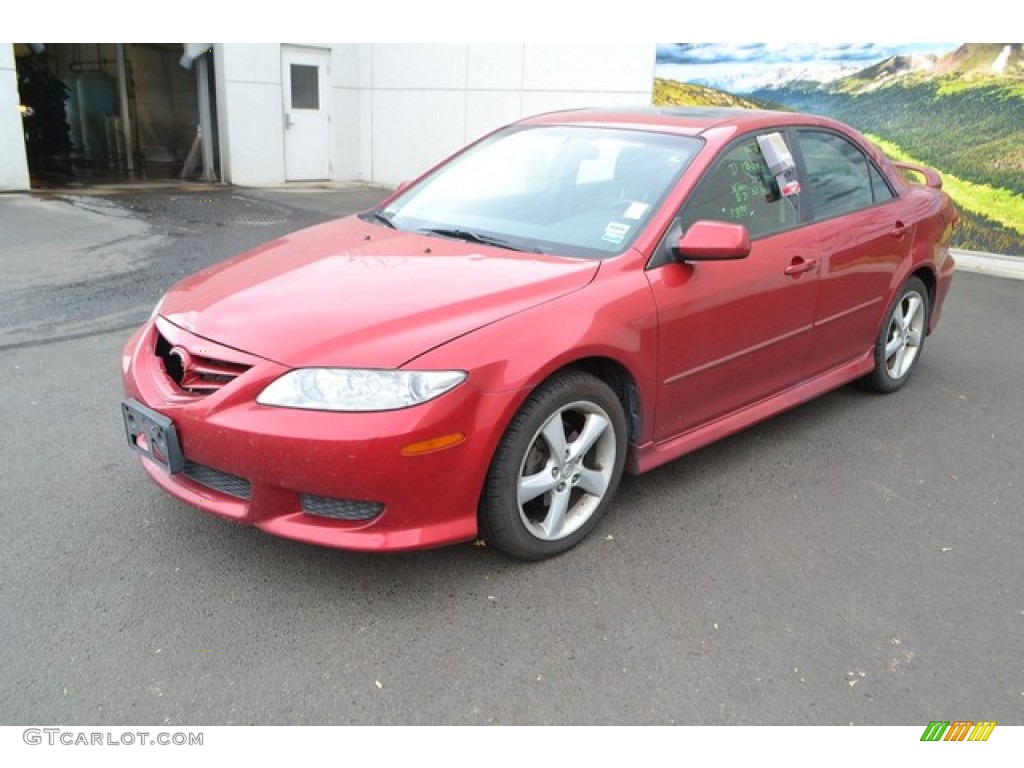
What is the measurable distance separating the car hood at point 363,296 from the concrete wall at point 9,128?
32.1ft

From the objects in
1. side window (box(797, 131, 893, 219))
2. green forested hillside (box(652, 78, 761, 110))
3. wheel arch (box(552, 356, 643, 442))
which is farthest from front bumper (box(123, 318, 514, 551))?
green forested hillside (box(652, 78, 761, 110))

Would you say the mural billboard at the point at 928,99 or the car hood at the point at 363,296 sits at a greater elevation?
the mural billboard at the point at 928,99

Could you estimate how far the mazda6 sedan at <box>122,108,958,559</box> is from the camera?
2.76 m

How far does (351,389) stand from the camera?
8.98 feet

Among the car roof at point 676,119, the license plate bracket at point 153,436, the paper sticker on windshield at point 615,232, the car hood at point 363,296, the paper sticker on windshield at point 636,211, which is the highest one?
the car roof at point 676,119

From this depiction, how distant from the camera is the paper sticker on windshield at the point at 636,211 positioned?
355cm

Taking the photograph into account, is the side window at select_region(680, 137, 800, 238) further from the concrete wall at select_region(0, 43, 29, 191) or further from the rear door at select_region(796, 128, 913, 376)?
the concrete wall at select_region(0, 43, 29, 191)

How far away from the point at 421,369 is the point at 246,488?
0.71 m

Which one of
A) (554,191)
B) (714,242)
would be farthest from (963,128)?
(714,242)

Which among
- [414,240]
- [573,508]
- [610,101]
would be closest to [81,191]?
[610,101]

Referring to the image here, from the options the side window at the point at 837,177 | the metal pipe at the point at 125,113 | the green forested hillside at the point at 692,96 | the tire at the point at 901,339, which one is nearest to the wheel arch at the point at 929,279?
the tire at the point at 901,339

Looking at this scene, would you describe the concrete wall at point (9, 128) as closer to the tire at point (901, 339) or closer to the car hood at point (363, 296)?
the car hood at point (363, 296)

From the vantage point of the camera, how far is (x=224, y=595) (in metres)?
2.98

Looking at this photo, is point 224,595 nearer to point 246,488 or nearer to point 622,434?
point 246,488
